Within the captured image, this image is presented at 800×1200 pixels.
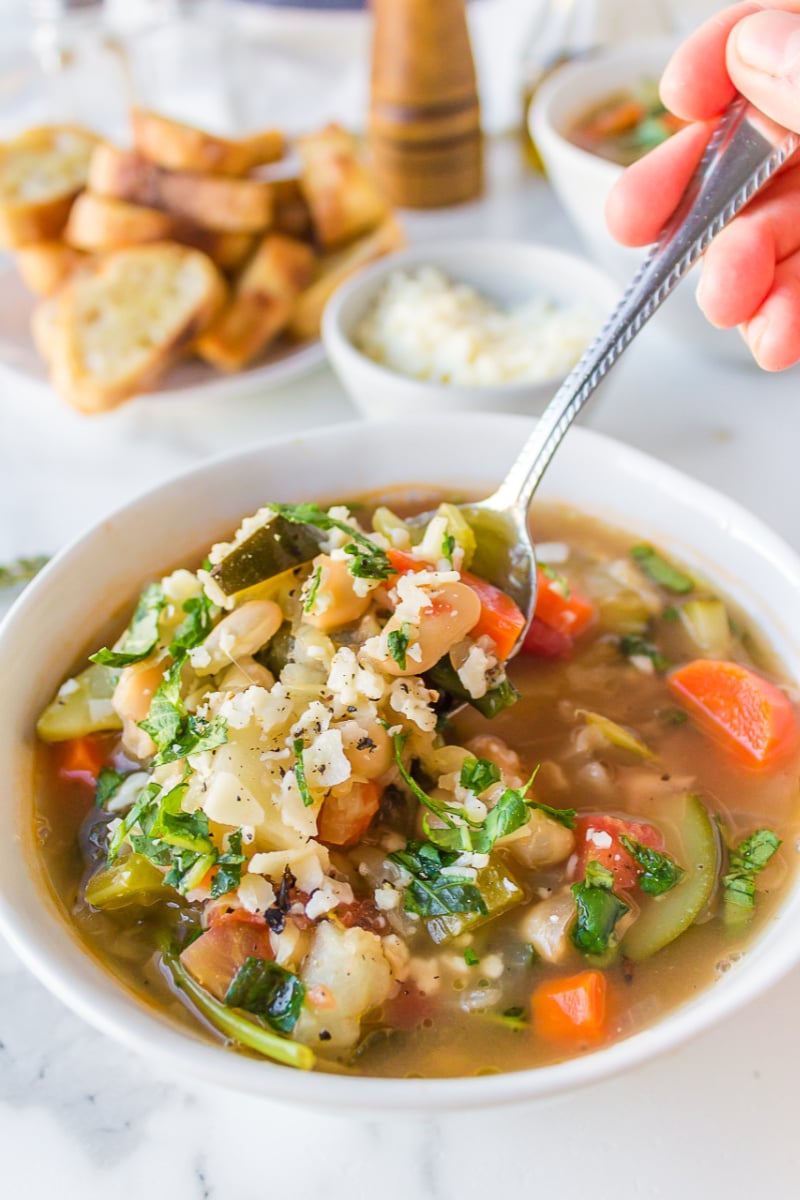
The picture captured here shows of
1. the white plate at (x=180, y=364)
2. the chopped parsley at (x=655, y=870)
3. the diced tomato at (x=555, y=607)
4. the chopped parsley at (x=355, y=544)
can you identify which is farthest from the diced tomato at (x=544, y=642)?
the white plate at (x=180, y=364)

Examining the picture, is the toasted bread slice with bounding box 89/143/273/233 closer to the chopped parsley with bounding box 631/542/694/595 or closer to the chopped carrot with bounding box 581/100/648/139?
the chopped carrot with bounding box 581/100/648/139

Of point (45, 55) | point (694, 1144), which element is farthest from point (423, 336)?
point (45, 55)

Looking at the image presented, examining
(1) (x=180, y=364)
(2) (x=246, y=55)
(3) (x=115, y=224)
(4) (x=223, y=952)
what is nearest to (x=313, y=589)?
(4) (x=223, y=952)

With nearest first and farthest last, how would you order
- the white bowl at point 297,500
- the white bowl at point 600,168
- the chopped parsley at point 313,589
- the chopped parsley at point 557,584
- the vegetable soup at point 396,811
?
the white bowl at point 297,500, the vegetable soup at point 396,811, the chopped parsley at point 313,589, the chopped parsley at point 557,584, the white bowl at point 600,168

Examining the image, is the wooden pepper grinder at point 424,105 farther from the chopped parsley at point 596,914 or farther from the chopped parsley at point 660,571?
the chopped parsley at point 596,914

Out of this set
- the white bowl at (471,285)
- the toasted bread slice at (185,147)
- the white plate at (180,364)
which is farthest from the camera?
the toasted bread slice at (185,147)

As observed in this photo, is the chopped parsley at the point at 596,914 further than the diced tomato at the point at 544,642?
No

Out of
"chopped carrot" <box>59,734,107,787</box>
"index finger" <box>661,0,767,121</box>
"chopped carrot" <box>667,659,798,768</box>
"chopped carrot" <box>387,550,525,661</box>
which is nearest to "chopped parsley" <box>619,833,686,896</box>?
"chopped carrot" <box>667,659,798,768</box>
